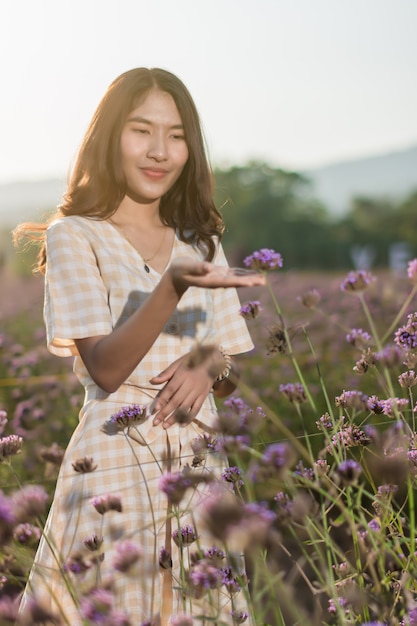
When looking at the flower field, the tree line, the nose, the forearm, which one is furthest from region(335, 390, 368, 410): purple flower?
the tree line

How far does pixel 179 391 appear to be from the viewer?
1454mm

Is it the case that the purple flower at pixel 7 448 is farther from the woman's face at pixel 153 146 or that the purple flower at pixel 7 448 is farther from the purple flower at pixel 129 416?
the woman's face at pixel 153 146

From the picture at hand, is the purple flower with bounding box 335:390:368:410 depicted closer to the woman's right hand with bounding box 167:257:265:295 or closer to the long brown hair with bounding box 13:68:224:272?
the woman's right hand with bounding box 167:257:265:295

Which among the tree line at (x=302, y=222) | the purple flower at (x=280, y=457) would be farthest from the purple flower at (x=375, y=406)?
the tree line at (x=302, y=222)

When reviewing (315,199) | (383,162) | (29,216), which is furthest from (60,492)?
(383,162)

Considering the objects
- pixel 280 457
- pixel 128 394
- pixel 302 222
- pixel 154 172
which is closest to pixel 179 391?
pixel 128 394

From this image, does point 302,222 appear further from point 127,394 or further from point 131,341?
Result: point 131,341

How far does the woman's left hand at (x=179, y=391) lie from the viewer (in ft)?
4.75

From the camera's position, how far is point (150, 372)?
159 centimetres

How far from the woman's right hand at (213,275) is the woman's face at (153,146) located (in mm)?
704

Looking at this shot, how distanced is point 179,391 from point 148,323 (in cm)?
27

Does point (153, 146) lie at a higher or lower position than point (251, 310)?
higher

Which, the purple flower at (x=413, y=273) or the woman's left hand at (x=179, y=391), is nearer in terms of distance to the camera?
the purple flower at (x=413, y=273)

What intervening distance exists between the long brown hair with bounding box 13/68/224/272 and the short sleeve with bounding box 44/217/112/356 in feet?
0.40
